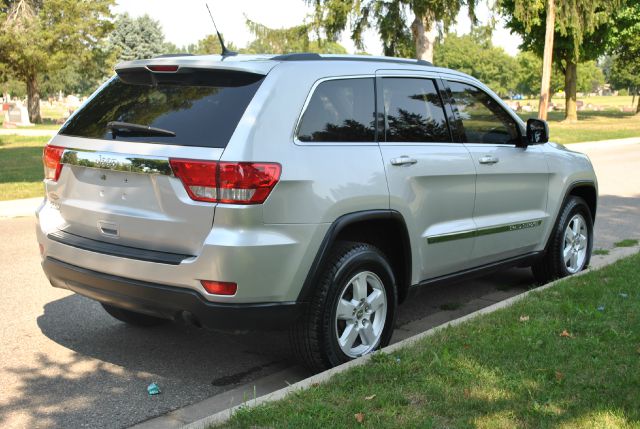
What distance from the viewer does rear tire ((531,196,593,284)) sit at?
6.61 metres

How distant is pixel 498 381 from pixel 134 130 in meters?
2.40

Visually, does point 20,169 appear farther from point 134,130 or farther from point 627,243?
point 134,130

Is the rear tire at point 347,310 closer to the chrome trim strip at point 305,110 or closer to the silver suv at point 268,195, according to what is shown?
the silver suv at point 268,195

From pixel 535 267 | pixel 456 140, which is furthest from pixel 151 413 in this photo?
pixel 535 267

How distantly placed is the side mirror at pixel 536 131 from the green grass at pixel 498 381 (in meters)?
1.48

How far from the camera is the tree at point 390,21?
25484 mm

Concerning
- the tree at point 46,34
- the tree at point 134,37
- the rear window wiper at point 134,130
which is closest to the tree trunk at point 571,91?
the tree at point 46,34

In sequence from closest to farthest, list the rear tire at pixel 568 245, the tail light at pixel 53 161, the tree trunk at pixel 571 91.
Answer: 1. the tail light at pixel 53 161
2. the rear tire at pixel 568 245
3. the tree trunk at pixel 571 91

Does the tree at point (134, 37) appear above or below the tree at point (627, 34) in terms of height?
above

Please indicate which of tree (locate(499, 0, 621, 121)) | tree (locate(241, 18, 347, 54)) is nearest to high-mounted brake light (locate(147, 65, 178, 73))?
tree (locate(241, 18, 347, 54))

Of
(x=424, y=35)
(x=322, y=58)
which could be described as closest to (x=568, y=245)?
(x=322, y=58)

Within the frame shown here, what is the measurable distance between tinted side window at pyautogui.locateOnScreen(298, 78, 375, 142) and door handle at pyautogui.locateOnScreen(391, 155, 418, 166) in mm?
200

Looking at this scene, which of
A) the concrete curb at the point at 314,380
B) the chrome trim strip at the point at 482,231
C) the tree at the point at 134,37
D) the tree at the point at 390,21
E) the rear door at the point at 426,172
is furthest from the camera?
the tree at the point at 134,37

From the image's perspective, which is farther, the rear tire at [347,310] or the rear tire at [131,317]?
the rear tire at [131,317]
